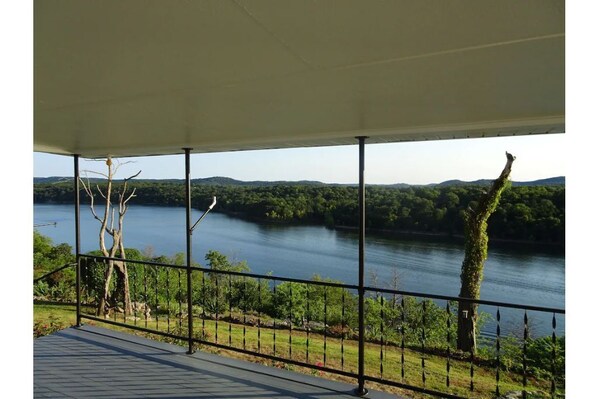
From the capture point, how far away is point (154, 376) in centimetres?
294

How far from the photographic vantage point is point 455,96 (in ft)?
5.06

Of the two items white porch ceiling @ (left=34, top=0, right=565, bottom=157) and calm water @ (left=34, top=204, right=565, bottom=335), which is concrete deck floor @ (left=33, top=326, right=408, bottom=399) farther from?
calm water @ (left=34, top=204, right=565, bottom=335)

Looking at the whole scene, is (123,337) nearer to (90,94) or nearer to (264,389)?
(264,389)

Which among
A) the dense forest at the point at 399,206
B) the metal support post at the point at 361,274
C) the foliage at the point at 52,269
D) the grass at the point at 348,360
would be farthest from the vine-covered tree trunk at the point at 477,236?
the foliage at the point at 52,269

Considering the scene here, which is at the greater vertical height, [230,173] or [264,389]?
[230,173]

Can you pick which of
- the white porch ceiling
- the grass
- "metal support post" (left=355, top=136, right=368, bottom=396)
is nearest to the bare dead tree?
the grass

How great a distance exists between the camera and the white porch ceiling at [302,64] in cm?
80

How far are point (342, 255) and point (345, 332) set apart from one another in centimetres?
998

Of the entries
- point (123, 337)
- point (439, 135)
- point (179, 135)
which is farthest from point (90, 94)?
point (123, 337)

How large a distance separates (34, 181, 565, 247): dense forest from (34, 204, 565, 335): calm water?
0.95 m

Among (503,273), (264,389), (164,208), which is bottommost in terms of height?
(503,273)

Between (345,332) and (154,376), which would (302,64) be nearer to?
(154,376)
